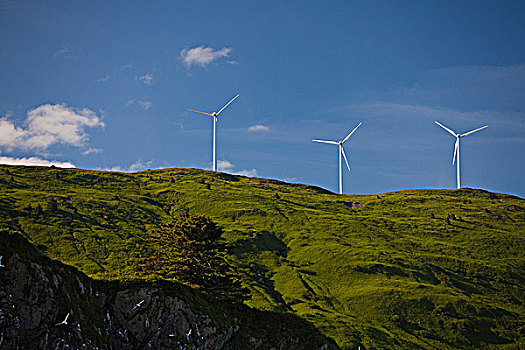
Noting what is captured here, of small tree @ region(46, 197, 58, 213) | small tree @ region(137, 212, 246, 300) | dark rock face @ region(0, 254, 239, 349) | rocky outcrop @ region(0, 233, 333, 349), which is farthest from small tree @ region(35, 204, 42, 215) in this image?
dark rock face @ region(0, 254, 239, 349)

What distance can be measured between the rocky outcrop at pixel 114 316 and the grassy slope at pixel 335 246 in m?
62.9

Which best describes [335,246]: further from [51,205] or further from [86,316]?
[86,316]

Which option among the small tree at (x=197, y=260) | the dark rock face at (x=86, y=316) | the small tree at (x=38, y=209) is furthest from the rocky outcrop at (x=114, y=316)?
the small tree at (x=38, y=209)

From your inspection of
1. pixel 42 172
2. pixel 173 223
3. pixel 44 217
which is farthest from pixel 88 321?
pixel 42 172

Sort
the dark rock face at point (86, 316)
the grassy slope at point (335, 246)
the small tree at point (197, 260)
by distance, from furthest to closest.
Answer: the grassy slope at point (335, 246) < the small tree at point (197, 260) < the dark rock face at point (86, 316)

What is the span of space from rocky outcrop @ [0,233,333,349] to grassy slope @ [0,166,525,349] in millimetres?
62905

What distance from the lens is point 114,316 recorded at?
2764cm

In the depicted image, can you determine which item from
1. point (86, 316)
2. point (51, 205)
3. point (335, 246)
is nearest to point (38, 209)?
point (51, 205)

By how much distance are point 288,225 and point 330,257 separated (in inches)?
802

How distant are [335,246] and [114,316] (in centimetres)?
11201

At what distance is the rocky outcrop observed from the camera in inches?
899

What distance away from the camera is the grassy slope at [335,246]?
108 m

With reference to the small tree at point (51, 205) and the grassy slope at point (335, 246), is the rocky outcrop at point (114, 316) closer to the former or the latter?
the grassy slope at point (335, 246)

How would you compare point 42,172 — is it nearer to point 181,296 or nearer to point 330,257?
point 330,257
